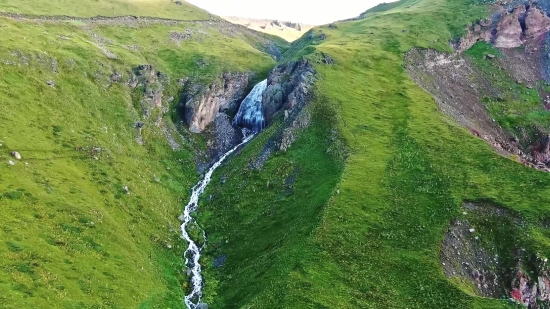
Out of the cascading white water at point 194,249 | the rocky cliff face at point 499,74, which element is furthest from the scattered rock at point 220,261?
the rocky cliff face at point 499,74

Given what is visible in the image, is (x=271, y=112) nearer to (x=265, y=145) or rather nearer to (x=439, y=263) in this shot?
(x=265, y=145)

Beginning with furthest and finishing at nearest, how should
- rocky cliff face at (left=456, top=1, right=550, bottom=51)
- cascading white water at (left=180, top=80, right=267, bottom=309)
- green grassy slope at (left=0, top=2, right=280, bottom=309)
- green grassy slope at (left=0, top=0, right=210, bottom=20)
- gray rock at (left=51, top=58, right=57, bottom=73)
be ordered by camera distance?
1. rocky cliff face at (left=456, top=1, right=550, bottom=51)
2. green grassy slope at (left=0, top=0, right=210, bottom=20)
3. gray rock at (left=51, top=58, right=57, bottom=73)
4. cascading white water at (left=180, top=80, right=267, bottom=309)
5. green grassy slope at (left=0, top=2, right=280, bottom=309)

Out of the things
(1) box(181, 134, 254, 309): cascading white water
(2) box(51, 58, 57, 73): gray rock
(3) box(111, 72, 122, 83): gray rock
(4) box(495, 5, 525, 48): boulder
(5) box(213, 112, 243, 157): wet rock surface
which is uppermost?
(4) box(495, 5, 525, 48): boulder

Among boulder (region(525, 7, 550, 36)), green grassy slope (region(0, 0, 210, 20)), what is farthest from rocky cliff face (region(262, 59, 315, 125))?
boulder (region(525, 7, 550, 36))

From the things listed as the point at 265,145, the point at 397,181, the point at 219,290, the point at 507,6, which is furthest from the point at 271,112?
the point at 507,6

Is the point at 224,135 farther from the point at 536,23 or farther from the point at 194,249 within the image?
the point at 536,23

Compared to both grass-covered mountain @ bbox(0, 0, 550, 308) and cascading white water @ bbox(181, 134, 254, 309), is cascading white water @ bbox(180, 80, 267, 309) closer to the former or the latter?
cascading white water @ bbox(181, 134, 254, 309)

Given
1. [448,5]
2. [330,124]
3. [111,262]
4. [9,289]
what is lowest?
[111,262]

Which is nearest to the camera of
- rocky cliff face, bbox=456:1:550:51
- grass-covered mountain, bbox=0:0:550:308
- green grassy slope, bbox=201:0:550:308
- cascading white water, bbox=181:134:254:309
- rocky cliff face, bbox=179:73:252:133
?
green grassy slope, bbox=201:0:550:308
